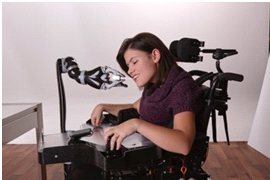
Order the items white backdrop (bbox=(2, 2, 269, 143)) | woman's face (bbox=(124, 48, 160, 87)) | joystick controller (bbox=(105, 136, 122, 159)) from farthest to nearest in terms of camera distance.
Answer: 1. white backdrop (bbox=(2, 2, 269, 143))
2. woman's face (bbox=(124, 48, 160, 87))
3. joystick controller (bbox=(105, 136, 122, 159))

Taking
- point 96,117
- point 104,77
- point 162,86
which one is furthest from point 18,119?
point 162,86

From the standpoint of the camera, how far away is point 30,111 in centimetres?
181

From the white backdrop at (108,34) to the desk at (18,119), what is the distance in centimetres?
126

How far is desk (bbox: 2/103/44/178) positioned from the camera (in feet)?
4.89

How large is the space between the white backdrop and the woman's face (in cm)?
177

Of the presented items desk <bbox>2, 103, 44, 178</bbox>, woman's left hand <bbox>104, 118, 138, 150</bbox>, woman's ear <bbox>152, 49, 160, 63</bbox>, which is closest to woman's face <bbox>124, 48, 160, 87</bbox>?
woman's ear <bbox>152, 49, 160, 63</bbox>

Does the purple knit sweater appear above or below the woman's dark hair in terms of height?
below

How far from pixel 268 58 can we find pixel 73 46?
1593 millimetres

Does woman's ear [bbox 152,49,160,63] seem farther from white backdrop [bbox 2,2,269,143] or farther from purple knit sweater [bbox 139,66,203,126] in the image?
white backdrop [bbox 2,2,269,143]

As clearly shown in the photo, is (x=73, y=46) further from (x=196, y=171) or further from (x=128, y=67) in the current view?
(x=196, y=171)

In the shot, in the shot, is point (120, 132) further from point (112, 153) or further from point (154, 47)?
point (154, 47)

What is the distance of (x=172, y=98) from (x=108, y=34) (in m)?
1.91

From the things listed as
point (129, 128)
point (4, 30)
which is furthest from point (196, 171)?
point (4, 30)

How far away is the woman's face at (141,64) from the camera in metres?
1.27
